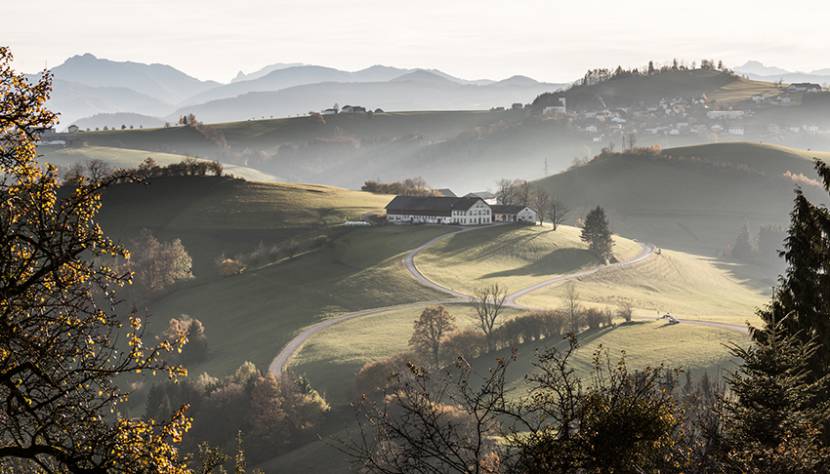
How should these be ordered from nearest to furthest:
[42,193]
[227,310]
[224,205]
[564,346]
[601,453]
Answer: [42,193] < [601,453] < [564,346] < [227,310] < [224,205]

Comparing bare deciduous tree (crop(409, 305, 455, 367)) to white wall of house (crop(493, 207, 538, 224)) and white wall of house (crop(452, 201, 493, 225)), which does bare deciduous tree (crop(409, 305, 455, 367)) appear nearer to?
white wall of house (crop(452, 201, 493, 225))

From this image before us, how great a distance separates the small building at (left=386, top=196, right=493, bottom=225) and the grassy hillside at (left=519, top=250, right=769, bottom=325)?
32.2 metres

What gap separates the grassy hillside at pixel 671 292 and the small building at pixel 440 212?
3218cm

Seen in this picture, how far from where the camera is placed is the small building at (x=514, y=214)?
140125 mm

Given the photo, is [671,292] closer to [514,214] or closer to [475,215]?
[514,214]

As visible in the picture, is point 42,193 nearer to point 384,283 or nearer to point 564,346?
point 564,346

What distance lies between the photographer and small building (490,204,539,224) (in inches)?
5517

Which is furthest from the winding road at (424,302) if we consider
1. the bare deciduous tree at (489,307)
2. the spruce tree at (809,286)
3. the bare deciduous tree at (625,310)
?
the spruce tree at (809,286)

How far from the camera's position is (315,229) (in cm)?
13362

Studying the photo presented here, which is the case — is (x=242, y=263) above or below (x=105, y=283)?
below

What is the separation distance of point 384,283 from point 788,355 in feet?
272

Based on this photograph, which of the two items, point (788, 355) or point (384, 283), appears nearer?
point (788, 355)

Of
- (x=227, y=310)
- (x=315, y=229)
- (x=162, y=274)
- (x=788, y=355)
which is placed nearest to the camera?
(x=788, y=355)

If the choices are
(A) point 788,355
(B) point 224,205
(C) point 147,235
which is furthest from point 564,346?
(B) point 224,205
